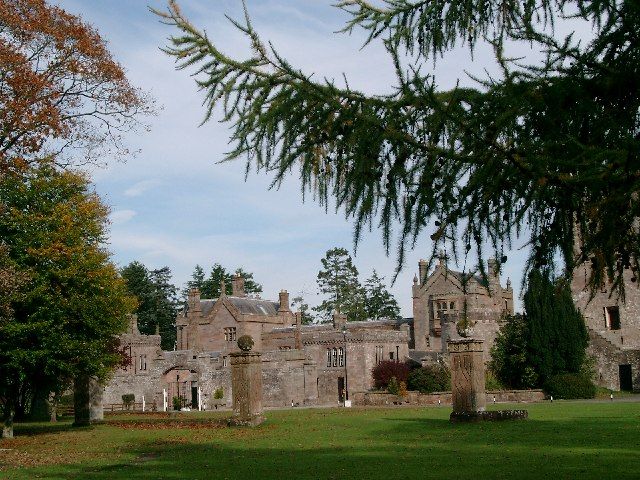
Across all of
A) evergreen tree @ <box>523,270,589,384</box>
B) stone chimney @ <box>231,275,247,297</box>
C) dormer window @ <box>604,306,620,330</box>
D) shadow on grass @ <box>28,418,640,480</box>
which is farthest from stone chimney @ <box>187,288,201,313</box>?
shadow on grass @ <box>28,418,640,480</box>

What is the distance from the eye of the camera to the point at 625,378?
4653 cm

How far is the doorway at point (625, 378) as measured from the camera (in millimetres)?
46272

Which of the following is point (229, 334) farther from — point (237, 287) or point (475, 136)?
point (475, 136)

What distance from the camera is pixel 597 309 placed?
174 feet

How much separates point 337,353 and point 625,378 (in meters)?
19.2

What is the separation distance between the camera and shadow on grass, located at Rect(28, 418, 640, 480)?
11.2 metres

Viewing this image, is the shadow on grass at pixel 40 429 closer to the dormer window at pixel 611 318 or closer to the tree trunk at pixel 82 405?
the tree trunk at pixel 82 405

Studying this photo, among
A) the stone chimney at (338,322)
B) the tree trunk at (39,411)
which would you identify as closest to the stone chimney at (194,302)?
the stone chimney at (338,322)

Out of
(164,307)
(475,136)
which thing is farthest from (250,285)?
(475,136)

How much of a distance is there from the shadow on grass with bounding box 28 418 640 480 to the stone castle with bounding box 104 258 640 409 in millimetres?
28328

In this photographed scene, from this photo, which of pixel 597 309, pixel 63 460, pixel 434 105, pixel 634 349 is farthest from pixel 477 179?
pixel 597 309

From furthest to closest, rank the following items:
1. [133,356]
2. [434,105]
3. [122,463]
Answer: [133,356] → [122,463] → [434,105]

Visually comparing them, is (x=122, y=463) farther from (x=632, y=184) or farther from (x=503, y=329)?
(x=503, y=329)

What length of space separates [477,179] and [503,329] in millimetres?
41504
